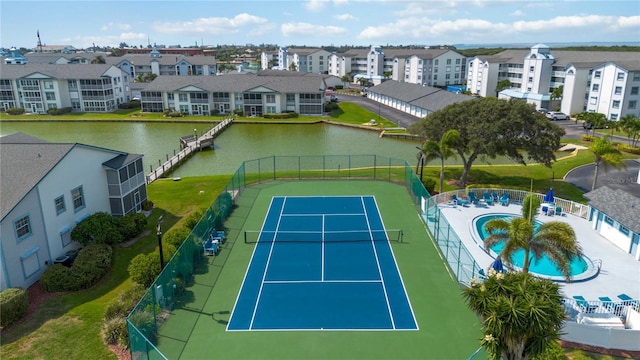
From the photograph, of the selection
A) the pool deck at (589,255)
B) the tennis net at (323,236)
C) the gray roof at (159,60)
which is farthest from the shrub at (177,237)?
the gray roof at (159,60)

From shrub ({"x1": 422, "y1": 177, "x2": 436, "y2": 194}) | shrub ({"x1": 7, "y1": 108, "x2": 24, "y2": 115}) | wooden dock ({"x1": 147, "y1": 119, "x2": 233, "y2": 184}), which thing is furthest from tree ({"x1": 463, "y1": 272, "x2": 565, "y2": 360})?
shrub ({"x1": 7, "y1": 108, "x2": 24, "y2": 115})

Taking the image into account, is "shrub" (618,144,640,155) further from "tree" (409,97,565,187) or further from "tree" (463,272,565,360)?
"tree" (463,272,565,360)

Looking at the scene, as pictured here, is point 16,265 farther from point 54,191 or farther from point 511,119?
point 511,119

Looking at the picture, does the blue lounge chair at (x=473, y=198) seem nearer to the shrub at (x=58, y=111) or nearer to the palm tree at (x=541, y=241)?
the palm tree at (x=541, y=241)

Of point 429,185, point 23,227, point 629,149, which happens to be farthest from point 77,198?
point 629,149

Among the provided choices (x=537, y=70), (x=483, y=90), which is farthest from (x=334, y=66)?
(x=537, y=70)

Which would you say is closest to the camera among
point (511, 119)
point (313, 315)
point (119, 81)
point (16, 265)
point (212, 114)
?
point (313, 315)
